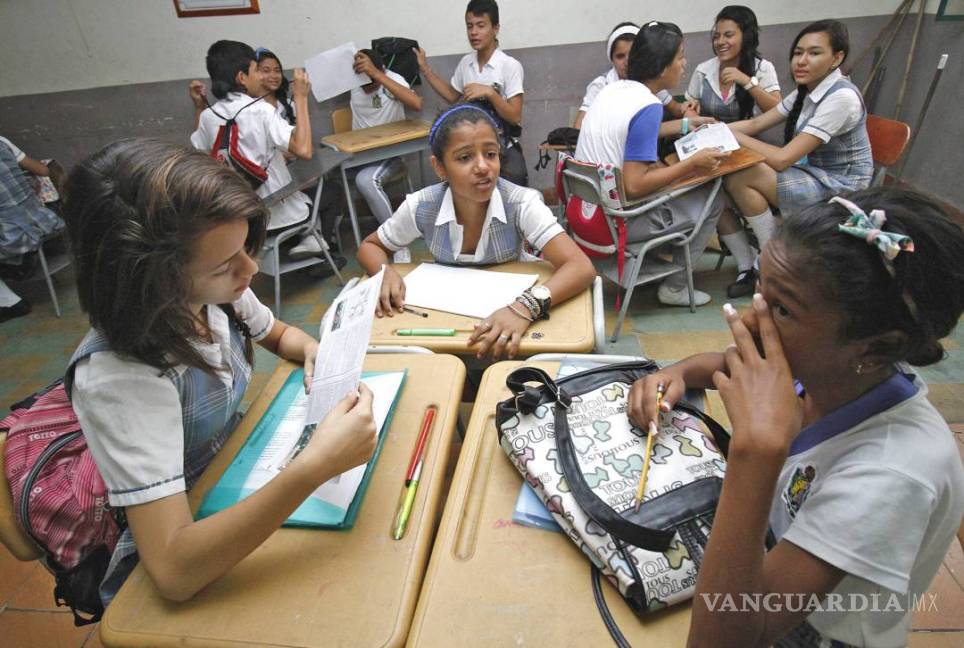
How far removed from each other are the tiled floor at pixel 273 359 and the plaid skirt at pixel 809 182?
0.65 metres

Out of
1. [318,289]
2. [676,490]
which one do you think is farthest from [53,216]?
[676,490]

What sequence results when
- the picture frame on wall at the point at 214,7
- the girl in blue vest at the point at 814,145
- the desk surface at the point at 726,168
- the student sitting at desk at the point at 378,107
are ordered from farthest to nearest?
1. the picture frame on wall at the point at 214,7
2. the student sitting at desk at the point at 378,107
3. the girl in blue vest at the point at 814,145
4. the desk surface at the point at 726,168

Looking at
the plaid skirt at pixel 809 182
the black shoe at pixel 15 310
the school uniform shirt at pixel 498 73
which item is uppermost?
the school uniform shirt at pixel 498 73

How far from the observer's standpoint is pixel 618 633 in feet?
2.31

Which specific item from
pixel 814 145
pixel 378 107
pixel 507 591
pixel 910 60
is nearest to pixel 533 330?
pixel 507 591

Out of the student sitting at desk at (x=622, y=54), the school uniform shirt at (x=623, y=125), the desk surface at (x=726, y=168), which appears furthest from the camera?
the student sitting at desk at (x=622, y=54)

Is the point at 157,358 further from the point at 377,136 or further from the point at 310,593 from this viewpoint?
the point at 377,136

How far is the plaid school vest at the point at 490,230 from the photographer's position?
1.77 m

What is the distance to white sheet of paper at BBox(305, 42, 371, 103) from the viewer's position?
407 centimetres

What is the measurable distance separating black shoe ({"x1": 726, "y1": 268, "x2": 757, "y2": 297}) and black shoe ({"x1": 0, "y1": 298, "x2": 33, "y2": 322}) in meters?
4.88

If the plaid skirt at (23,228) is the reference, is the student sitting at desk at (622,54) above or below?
above

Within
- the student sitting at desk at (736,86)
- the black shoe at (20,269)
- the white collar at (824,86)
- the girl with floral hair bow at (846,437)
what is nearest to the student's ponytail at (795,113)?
the white collar at (824,86)

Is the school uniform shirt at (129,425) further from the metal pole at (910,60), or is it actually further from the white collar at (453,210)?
the metal pole at (910,60)

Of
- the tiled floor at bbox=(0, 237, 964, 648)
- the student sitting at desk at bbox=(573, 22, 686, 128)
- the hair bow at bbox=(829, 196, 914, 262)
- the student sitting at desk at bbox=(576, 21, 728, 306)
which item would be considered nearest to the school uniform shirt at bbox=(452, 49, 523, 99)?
the student sitting at desk at bbox=(573, 22, 686, 128)
